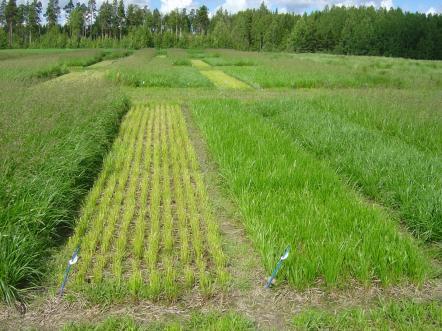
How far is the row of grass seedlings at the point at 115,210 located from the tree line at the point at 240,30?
60.6m

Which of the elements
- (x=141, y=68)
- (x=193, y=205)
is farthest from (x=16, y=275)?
(x=141, y=68)

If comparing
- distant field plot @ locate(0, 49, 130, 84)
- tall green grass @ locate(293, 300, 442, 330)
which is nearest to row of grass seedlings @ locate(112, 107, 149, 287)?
tall green grass @ locate(293, 300, 442, 330)

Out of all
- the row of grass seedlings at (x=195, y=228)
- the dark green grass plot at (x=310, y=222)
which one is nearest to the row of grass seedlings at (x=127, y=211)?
the row of grass seedlings at (x=195, y=228)

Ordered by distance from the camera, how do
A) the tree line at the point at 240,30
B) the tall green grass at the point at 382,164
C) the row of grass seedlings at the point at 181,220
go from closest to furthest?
the row of grass seedlings at the point at 181,220 → the tall green grass at the point at 382,164 → the tree line at the point at 240,30

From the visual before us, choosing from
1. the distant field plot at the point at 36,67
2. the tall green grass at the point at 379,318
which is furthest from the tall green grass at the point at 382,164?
the distant field plot at the point at 36,67

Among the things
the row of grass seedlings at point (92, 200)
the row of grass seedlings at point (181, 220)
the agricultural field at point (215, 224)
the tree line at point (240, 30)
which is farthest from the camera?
the tree line at point (240, 30)

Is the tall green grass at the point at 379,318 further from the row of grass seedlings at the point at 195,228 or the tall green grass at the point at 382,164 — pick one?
the tall green grass at the point at 382,164

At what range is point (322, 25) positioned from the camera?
77250mm

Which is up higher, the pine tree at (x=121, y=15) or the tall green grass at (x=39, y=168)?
the pine tree at (x=121, y=15)

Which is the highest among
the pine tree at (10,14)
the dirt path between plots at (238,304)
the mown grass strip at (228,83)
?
the pine tree at (10,14)

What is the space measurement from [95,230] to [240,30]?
9015 cm

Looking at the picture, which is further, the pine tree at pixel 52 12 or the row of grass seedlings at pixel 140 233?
the pine tree at pixel 52 12

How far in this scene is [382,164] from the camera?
20.1 feet

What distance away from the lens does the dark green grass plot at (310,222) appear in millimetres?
3627
